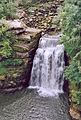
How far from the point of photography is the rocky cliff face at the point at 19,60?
67.3ft

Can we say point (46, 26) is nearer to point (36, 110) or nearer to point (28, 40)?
point (28, 40)

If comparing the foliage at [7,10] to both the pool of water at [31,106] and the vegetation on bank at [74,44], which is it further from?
the vegetation on bank at [74,44]

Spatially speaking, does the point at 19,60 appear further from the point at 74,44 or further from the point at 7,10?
the point at 74,44

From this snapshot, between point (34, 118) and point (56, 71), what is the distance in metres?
4.50

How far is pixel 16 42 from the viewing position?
20.9 m

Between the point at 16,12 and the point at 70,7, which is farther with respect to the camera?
the point at 16,12

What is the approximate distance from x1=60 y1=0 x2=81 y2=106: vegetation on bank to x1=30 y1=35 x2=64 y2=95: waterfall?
3.22 metres

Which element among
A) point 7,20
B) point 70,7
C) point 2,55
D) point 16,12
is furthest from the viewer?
point 16,12

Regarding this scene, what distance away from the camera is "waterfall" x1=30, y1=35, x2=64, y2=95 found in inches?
828

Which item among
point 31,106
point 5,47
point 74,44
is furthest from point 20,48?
point 74,44

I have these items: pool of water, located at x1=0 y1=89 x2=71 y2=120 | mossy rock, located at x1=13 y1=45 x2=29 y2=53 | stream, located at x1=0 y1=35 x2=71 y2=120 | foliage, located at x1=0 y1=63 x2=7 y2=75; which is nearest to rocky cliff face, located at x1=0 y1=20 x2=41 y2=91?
mossy rock, located at x1=13 y1=45 x2=29 y2=53

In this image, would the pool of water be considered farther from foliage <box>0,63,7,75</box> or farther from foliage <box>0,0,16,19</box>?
foliage <box>0,0,16,19</box>

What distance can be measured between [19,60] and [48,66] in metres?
2.03

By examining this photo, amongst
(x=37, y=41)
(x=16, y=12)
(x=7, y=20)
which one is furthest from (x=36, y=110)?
(x=16, y=12)
